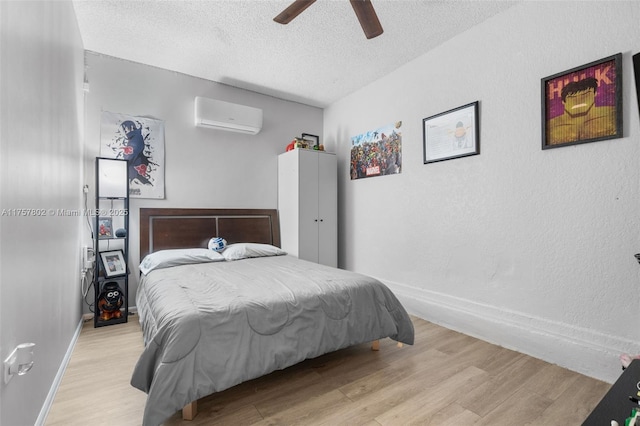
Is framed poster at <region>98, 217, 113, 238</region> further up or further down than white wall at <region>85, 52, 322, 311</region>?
further down

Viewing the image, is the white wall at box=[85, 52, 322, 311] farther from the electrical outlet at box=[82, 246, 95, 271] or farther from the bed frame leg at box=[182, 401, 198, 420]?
the bed frame leg at box=[182, 401, 198, 420]

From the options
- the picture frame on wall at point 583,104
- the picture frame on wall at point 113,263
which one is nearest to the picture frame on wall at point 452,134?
the picture frame on wall at point 583,104

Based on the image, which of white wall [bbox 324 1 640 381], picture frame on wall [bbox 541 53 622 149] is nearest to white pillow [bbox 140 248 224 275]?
white wall [bbox 324 1 640 381]

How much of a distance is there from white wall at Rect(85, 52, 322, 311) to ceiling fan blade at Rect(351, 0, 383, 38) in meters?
2.43

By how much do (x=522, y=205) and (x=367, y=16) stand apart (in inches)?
72.0

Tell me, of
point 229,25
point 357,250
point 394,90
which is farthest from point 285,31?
point 357,250

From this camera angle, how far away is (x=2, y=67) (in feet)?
3.49

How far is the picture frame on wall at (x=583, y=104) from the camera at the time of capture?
1944mm

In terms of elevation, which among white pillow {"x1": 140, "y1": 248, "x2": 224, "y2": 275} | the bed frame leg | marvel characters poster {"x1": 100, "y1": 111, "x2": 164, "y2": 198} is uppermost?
marvel characters poster {"x1": 100, "y1": 111, "x2": 164, "y2": 198}

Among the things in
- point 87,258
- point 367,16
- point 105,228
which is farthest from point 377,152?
point 87,258

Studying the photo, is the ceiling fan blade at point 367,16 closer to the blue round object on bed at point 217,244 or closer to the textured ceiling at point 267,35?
the textured ceiling at point 267,35

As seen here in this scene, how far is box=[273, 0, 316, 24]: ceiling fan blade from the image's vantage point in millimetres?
1808

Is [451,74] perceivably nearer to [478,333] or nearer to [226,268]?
[478,333]

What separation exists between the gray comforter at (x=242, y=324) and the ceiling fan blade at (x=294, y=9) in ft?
5.90
